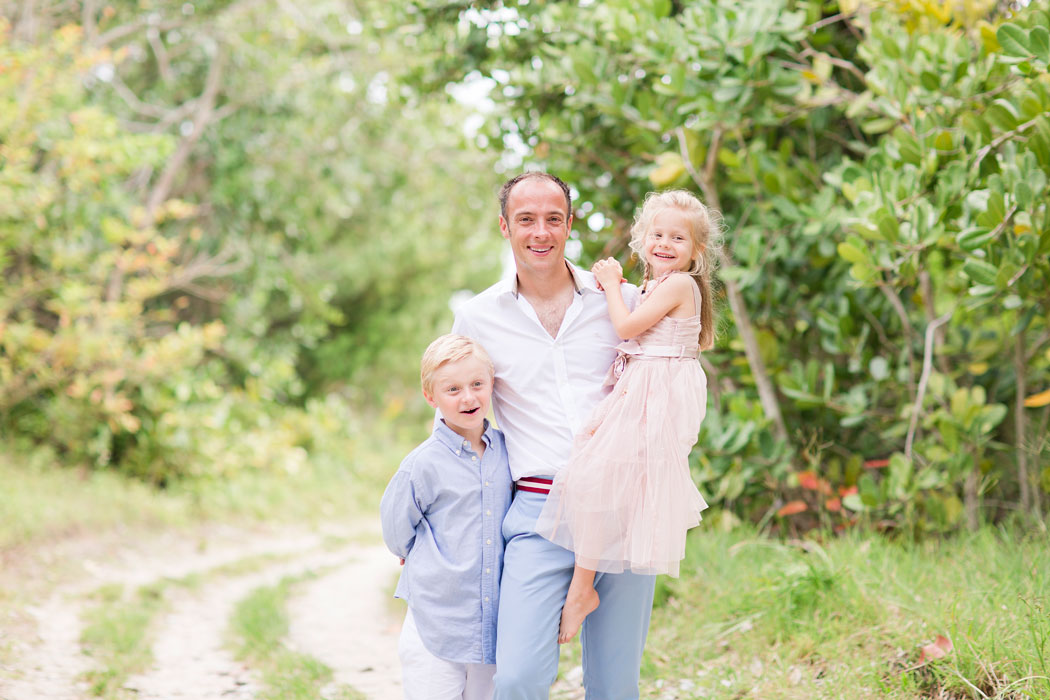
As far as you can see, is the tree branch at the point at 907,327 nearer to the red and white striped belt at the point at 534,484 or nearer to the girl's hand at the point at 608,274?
the girl's hand at the point at 608,274

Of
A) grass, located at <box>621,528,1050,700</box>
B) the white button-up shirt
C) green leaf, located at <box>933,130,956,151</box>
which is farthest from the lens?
green leaf, located at <box>933,130,956,151</box>

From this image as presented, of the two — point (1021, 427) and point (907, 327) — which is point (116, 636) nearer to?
point (907, 327)

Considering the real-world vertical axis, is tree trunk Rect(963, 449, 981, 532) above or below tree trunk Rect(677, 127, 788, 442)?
below

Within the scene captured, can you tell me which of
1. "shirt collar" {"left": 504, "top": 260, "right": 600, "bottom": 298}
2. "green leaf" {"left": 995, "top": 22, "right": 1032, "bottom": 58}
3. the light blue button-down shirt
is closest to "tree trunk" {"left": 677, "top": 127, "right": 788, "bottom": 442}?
"green leaf" {"left": 995, "top": 22, "right": 1032, "bottom": 58}

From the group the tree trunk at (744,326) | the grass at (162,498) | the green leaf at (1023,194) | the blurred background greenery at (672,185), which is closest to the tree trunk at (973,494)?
the blurred background greenery at (672,185)

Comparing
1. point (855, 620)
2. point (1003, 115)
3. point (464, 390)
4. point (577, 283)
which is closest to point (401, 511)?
point (464, 390)

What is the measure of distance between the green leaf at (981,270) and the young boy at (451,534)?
2.13 metres

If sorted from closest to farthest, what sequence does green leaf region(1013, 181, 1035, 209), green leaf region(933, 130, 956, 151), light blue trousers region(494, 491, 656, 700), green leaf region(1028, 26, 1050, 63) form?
light blue trousers region(494, 491, 656, 700)
green leaf region(1028, 26, 1050, 63)
green leaf region(1013, 181, 1035, 209)
green leaf region(933, 130, 956, 151)

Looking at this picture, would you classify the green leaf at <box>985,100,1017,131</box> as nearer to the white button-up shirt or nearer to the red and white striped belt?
the white button-up shirt

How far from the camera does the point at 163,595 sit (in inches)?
257

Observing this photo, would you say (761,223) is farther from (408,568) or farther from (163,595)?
(163,595)

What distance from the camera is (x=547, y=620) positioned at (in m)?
2.66

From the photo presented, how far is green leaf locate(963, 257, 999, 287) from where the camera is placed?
3701 mm

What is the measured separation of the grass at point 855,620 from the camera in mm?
3094
